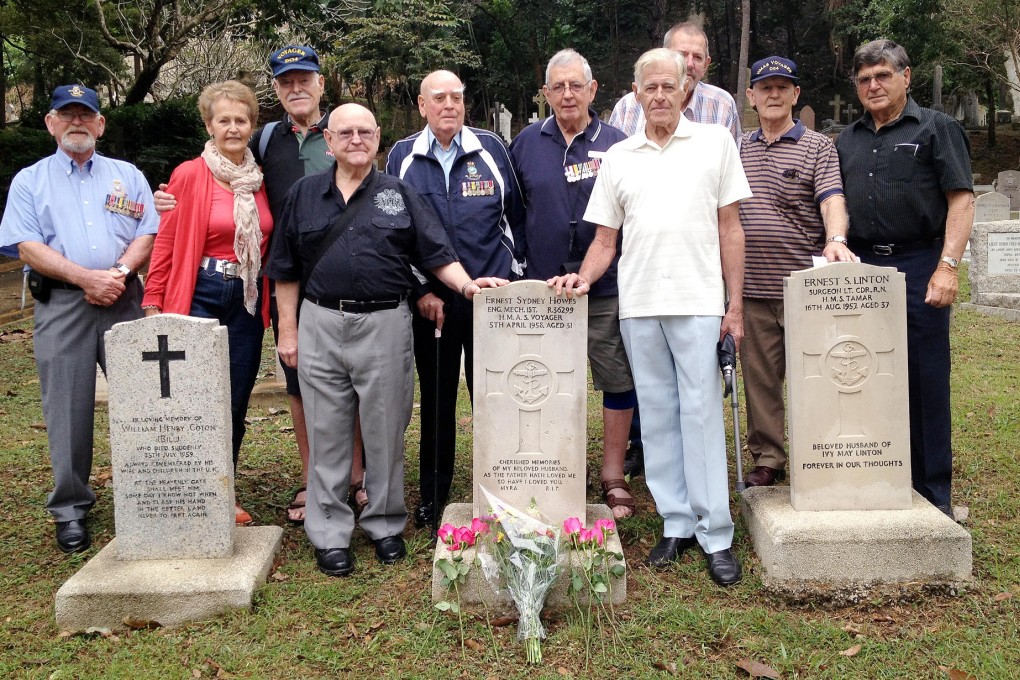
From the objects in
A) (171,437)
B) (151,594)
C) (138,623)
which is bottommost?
(138,623)

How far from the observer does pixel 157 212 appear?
4574 mm

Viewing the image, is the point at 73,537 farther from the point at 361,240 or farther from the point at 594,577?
the point at 594,577

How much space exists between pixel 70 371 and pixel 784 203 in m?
3.63

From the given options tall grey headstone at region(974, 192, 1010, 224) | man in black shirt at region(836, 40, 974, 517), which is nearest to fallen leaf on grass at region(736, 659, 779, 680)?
man in black shirt at region(836, 40, 974, 517)

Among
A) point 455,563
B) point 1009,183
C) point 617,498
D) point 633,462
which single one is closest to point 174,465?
point 455,563

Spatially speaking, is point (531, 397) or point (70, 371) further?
point (70, 371)

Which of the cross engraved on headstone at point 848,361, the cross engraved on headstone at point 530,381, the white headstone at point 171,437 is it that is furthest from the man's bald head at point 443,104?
the cross engraved on headstone at point 848,361

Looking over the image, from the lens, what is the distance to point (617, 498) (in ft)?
15.7

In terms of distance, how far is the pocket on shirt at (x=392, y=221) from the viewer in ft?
13.5

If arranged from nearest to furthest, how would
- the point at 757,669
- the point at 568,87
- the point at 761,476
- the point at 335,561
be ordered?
the point at 757,669
the point at 335,561
the point at 568,87
the point at 761,476

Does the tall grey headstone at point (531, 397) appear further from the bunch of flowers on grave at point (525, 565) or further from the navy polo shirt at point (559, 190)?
the navy polo shirt at point (559, 190)

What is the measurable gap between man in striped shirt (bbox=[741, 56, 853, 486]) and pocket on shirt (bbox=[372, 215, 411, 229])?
1.73 meters

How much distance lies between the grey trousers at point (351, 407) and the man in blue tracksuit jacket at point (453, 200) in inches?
10.9

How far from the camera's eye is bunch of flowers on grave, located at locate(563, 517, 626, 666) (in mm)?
3695
